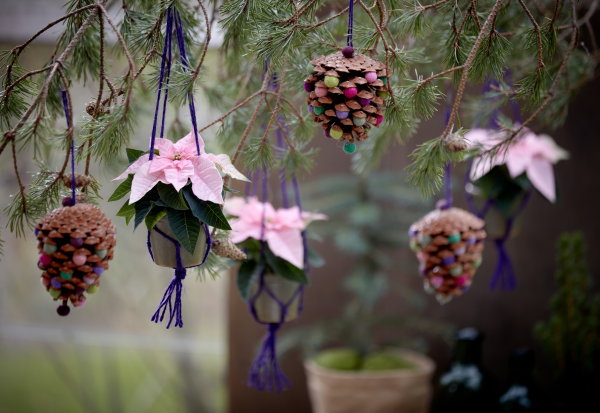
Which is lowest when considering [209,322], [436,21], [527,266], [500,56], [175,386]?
[175,386]

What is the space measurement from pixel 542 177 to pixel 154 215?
2.35ft

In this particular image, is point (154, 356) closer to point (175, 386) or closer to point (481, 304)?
point (175, 386)

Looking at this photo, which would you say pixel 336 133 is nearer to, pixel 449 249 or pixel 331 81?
pixel 331 81

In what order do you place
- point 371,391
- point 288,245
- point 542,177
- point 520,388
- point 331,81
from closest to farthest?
1. point 331,81
2. point 288,245
3. point 542,177
4. point 520,388
5. point 371,391

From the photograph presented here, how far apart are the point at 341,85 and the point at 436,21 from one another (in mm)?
512

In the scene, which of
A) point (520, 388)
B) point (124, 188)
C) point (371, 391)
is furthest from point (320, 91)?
point (371, 391)

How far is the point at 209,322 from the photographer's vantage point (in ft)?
7.21

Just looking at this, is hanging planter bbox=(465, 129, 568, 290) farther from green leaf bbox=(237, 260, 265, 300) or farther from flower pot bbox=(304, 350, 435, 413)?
flower pot bbox=(304, 350, 435, 413)

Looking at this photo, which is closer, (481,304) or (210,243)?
(210,243)

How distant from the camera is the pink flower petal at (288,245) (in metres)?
0.89

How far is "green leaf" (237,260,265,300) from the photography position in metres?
0.93

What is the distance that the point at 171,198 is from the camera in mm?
692

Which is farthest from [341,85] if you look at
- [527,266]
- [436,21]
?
[527,266]

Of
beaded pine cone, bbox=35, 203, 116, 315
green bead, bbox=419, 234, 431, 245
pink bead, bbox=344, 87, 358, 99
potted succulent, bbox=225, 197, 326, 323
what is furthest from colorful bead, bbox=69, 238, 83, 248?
green bead, bbox=419, 234, 431, 245
